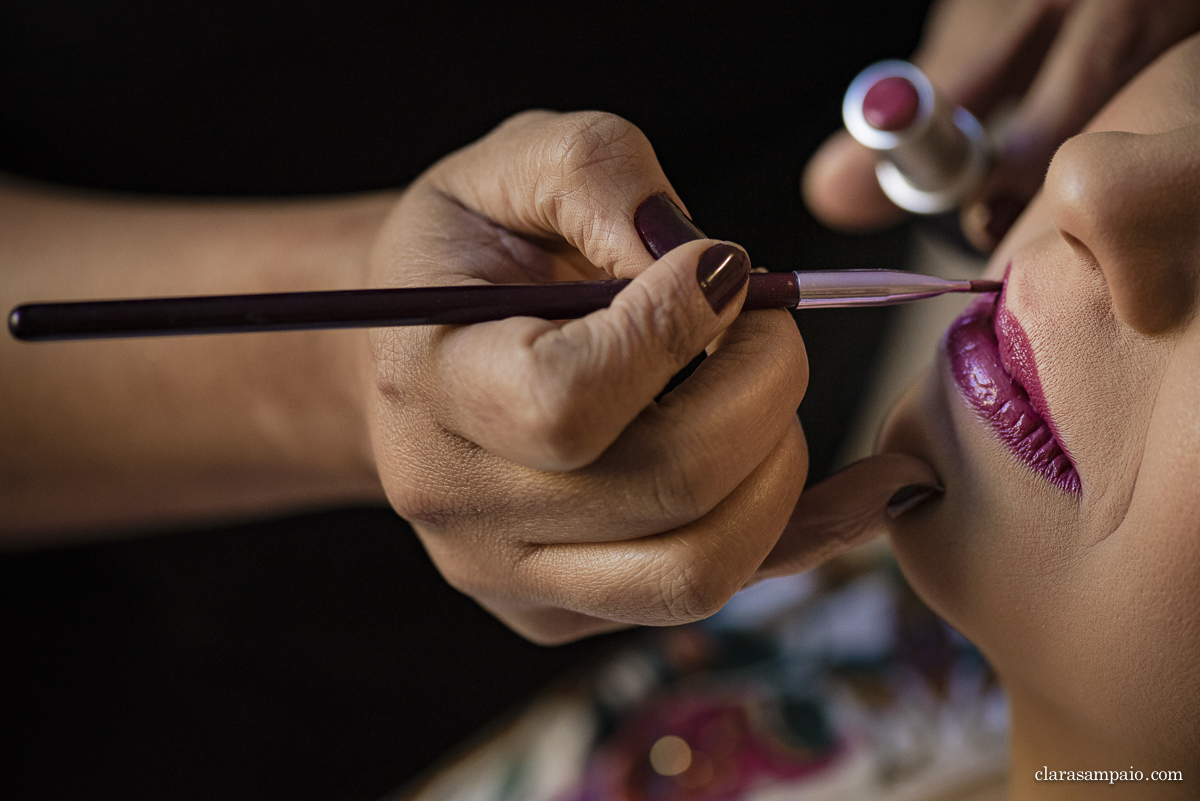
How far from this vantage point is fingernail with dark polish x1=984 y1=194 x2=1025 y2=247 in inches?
28.1

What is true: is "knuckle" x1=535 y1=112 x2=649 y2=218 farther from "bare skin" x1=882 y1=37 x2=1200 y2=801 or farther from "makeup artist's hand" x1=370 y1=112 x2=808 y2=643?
"bare skin" x1=882 y1=37 x2=1200 y2=801

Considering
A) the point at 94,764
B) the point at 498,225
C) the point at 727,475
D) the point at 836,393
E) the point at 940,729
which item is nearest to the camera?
the point at 727,475

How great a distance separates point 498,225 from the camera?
1.70ft

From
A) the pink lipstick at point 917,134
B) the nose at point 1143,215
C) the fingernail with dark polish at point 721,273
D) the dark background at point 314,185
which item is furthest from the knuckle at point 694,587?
the dark background at point 314,185

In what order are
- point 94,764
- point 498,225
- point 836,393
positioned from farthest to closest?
point 836,393, point 94,764, point 498,225

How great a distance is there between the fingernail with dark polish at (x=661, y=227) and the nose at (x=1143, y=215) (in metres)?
0.17

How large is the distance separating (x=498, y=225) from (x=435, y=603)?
57 centimetres

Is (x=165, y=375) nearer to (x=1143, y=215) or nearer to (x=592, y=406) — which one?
(x=592, y=406)

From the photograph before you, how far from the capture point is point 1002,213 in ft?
2.35

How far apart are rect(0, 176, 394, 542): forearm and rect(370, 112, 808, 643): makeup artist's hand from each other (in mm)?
266

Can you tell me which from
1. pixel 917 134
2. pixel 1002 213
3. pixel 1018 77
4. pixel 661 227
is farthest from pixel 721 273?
pixel 1018 77

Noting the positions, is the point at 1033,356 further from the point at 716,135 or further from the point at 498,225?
the point at 716,135

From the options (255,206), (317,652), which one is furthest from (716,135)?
(317,652)

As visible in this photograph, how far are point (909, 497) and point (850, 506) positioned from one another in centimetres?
4
